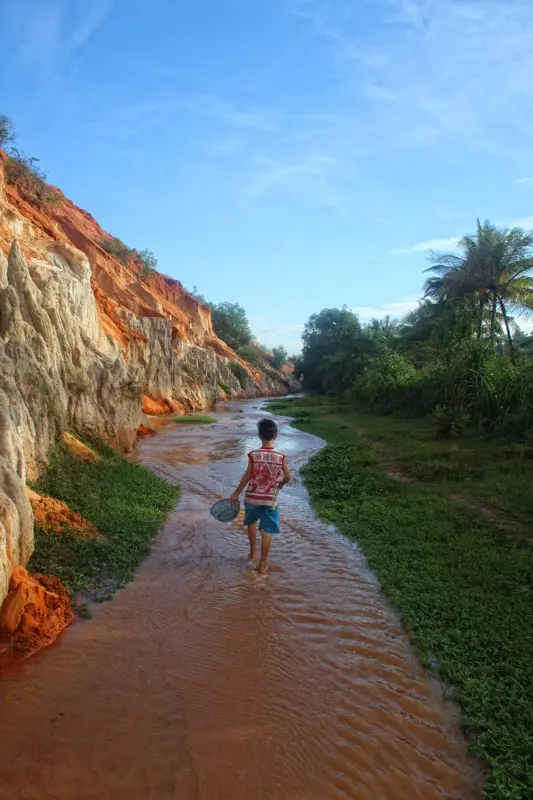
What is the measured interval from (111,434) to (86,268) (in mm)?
11176

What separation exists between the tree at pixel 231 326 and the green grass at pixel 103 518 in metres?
63.3

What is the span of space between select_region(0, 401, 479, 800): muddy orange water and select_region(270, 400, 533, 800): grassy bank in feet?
0.65

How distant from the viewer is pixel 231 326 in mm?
74375

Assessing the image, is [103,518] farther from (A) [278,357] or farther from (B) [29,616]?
(A) [278,357]

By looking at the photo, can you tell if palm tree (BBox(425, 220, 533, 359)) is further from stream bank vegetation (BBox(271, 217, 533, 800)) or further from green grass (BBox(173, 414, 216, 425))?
green grass (BBox(173, 414, 216, 425))

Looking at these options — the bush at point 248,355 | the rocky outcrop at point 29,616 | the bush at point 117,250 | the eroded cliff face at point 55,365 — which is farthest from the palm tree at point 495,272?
the bush at point 248,355

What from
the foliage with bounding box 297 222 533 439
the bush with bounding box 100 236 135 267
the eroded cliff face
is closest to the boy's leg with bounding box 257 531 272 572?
the eroded cliff face

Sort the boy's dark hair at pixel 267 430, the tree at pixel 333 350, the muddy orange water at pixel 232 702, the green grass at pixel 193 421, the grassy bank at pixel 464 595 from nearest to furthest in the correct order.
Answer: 1. the muddy orange water at pixel 232 702
2. the grassy bank at pixel 464 595
3. the boy's dark hair at pixel 267 430
4. the green grass at pixel 193 421
5. the tree at pixel 333 350

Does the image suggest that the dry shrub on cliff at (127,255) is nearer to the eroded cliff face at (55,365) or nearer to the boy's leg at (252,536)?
the eroded cliff face at (55,365)

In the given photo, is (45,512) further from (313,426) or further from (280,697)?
(313,426)

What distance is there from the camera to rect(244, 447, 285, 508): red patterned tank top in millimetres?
5859

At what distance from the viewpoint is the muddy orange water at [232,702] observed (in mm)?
2785

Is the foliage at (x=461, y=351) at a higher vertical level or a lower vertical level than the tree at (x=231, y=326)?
lower

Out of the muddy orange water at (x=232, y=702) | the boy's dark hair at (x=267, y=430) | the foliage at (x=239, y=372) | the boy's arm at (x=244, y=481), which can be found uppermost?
the foliage at (x=239, y=372)
